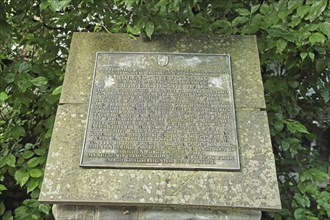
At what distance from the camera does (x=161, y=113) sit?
2.23m

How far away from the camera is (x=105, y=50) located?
8.21ft

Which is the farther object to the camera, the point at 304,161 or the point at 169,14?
the point at 304,161

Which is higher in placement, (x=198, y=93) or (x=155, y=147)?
(x=198, y=93)

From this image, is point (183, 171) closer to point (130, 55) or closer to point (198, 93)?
point (198, 93)

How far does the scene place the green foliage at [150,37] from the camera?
2.40 meters

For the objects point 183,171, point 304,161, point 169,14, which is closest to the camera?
point 183,171

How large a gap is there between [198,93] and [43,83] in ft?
3.35

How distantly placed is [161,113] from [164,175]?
1.28 feet

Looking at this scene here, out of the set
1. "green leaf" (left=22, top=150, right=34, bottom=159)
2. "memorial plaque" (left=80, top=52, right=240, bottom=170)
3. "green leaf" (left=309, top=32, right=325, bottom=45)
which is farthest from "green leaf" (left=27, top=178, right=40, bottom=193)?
"green leaf" (left=309, top=32, right=325, bottom=45)

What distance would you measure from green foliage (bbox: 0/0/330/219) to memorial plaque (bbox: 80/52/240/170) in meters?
0.27

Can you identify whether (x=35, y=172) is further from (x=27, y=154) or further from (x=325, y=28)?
(x=325, y=28)

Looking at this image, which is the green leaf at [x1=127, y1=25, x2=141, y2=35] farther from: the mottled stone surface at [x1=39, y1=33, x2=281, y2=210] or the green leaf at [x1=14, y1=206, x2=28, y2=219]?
the green leaf at [x1=14, y1=206, x2=28, y2=219]

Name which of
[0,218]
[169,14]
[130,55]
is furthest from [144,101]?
[0,218]

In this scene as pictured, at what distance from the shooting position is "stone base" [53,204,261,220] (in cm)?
199
